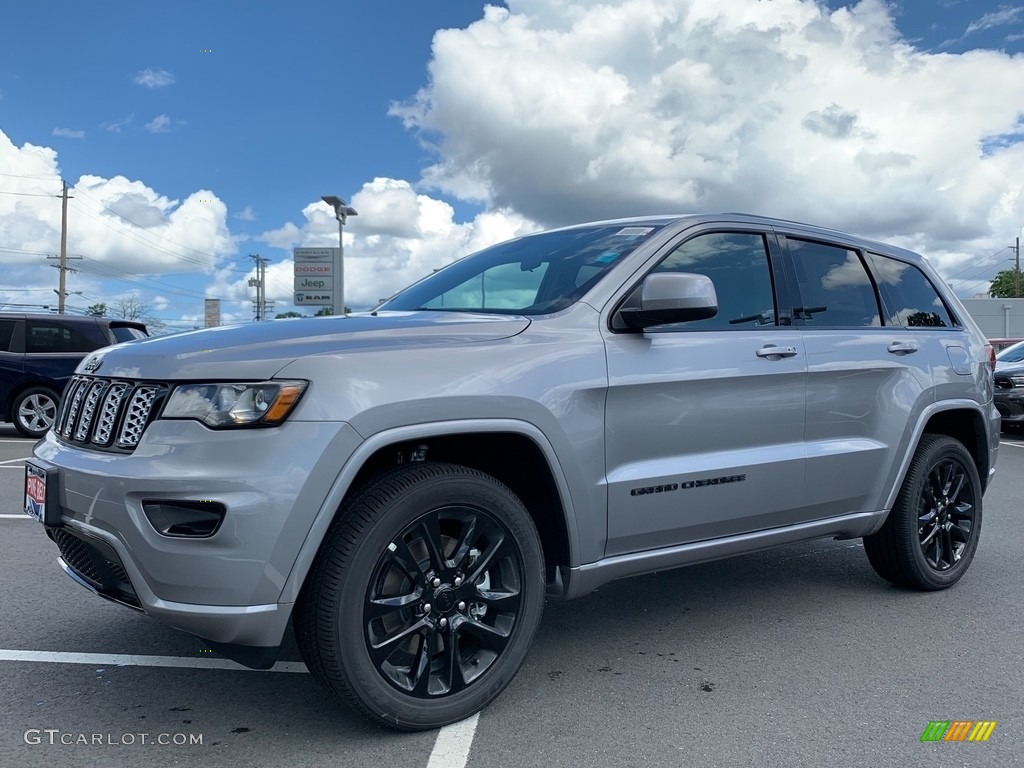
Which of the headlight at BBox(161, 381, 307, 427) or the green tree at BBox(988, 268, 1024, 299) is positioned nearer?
the headlight at BBox(161, 381, 307, 427)

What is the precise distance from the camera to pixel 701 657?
3570 millimetres

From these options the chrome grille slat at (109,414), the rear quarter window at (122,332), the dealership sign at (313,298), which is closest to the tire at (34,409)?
the rear quarter window at (122,332)

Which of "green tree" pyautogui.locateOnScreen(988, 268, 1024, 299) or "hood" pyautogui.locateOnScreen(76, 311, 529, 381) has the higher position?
"green tree" pyautogui.locateOnScreen(988, 268, 1024, 299)

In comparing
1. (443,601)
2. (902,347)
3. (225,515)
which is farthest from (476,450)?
(902,347)

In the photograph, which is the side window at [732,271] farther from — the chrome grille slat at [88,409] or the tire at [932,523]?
the chrome grille slat at [88,409]

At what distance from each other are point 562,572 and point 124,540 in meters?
1.49

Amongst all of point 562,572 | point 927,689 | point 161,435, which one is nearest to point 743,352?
point 562,572

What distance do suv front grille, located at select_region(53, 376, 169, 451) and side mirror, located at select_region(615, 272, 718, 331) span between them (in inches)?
64.8

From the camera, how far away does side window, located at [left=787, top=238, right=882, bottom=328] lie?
403cm

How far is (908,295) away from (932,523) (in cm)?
123

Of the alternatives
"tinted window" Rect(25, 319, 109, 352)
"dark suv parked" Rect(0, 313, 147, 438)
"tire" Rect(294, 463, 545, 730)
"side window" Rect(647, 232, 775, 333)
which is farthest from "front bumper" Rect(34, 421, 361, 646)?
"tinted window" Rect(25, 319, 109, 352)

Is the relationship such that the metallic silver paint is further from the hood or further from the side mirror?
the side mirror

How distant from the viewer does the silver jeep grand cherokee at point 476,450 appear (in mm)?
2492

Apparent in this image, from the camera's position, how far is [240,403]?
98.5 inches
